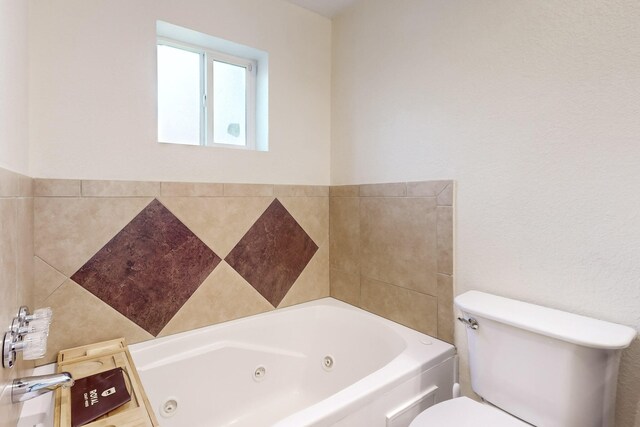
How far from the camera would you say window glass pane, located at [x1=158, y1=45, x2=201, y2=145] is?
179 centimetres

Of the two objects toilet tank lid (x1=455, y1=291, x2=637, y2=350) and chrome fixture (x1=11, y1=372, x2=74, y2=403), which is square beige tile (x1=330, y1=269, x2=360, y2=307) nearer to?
toilet tank lid (x1=455, y1=291, x2=637, y2=350)

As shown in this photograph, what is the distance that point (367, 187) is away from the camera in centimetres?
197

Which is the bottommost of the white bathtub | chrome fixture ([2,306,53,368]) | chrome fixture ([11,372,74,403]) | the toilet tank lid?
the white bathtub

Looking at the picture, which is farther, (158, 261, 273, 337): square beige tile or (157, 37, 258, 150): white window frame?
(157, 37, 258, 150): white window frame

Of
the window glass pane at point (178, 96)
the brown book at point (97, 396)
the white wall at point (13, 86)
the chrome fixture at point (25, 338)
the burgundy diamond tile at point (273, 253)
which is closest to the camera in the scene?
the chrome fixture at point (25, 338)

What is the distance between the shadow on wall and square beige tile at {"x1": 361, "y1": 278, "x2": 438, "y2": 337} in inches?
27.0

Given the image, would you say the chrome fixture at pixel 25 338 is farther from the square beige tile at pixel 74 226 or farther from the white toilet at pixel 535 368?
the white toilet at pixel 535 368

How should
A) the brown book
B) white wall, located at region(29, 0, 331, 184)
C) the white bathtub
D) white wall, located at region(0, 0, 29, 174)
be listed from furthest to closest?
white wall, located at region(29, 0, 331, 184) → the white bathtub → the brown book → white wall, located at region(0, 0, 29, 174)

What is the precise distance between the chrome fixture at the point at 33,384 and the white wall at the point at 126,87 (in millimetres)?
893

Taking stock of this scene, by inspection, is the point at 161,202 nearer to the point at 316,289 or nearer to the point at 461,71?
the point at 316,289

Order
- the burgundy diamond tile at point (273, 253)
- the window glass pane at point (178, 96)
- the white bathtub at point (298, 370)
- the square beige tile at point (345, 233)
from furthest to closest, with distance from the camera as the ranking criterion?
1. the square beige tile at point (345, 233)
2. the burgundy diamond tile at point (273, 253)
3. the window glass pane at point (178, 96)
4. the white bathtub at point (298, 370)

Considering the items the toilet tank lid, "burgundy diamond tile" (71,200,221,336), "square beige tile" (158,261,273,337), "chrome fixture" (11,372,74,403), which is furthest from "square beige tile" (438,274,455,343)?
"chrome fixture" (11,372,74,403)

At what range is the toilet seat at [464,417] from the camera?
3.54ft

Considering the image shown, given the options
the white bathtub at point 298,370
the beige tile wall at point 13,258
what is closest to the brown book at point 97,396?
the beige tile wall at point 13,258
